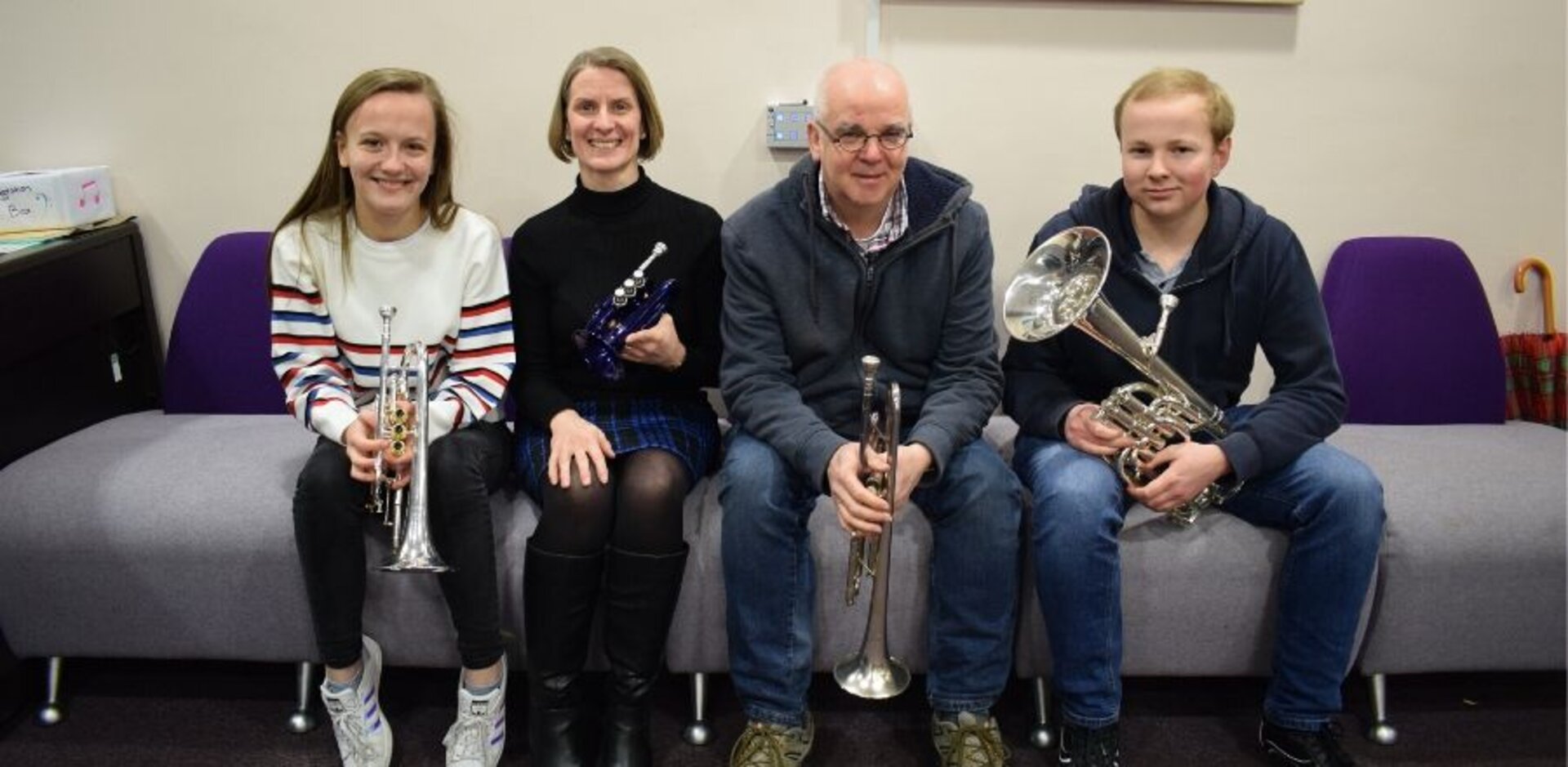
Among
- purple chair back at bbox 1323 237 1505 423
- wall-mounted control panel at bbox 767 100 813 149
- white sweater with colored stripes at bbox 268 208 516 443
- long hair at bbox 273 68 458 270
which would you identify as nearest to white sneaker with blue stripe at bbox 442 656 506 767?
white sweater with colored stripes at bbox 268 208 516 443

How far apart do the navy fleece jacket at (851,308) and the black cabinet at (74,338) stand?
164 cm

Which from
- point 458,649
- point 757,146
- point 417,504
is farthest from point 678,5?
point 458,649

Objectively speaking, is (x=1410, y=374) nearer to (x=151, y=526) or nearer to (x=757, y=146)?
(x=757, y=146)

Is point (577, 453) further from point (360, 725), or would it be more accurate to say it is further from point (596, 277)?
point (360, 725)

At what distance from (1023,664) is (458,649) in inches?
45.2

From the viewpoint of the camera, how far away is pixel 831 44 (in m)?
2.78

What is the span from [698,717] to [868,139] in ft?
4.03

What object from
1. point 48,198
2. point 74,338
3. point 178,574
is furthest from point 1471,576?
point 48,198

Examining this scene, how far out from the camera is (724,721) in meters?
2.26

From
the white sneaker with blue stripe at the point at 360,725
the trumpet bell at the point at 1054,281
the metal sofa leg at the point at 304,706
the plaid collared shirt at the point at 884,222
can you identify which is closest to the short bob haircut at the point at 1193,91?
the trumpet bell at the point at 1054,281

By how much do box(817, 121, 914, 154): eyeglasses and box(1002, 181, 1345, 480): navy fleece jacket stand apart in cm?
50

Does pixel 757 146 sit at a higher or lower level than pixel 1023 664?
higher

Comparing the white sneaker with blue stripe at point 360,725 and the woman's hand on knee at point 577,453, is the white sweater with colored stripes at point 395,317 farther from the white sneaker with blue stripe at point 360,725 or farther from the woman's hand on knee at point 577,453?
the white sneaker with blue stripe at point 360,725

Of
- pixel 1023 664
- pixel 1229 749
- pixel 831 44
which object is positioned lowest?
pixel 1229 749
